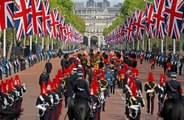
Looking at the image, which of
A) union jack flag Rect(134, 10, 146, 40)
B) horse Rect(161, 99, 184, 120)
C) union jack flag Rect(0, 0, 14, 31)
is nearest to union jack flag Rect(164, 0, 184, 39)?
union jack flag Rect(0, 0, 14, 31)

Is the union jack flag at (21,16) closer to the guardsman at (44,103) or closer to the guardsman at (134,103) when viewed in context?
the guardsman at (134,103)

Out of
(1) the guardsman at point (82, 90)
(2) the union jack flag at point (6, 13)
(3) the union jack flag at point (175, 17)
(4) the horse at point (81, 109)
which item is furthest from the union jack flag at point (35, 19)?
(4) the horse at point (81, 109)

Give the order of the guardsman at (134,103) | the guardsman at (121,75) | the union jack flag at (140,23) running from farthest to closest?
1. the union jack flag at (140,23)
2. the guardsman at (121,75)
3. the guardsman at (134,103)

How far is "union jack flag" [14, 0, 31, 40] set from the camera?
42394mm

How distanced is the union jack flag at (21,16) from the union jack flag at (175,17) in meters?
9.84

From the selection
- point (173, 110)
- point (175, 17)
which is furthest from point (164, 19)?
point (173, 110)

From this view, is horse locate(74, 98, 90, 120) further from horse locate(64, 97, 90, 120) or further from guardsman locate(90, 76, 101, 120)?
guardsman locate(90, 76, 101, 120)

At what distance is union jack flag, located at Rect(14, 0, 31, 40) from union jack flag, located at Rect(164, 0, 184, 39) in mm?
9836

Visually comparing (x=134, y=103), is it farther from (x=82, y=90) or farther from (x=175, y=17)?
(x=175, y=17)

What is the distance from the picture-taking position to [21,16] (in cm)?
4306

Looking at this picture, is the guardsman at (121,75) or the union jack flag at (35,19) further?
the union jack flag at (35,19)

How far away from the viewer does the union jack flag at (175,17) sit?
40625 mm

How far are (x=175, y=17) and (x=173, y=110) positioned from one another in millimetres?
23944

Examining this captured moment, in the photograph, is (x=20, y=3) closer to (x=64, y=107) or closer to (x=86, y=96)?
(x=64, y=107)
